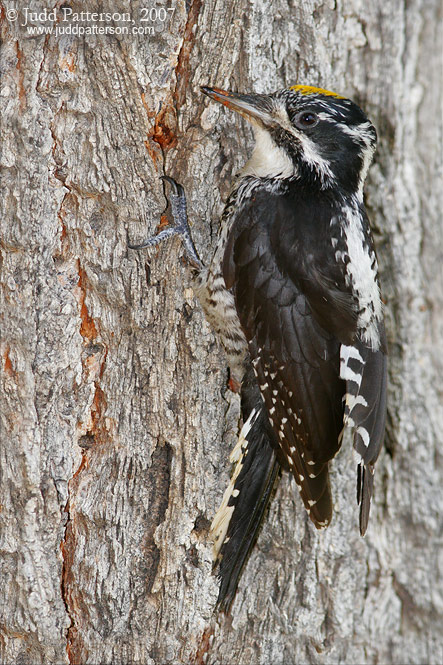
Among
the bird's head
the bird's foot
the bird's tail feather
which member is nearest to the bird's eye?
the bird's head

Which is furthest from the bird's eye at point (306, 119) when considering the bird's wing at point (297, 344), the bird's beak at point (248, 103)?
the bird's wing at point (297, 344)

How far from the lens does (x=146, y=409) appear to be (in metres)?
2.29

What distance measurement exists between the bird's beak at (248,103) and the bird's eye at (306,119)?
0.11m

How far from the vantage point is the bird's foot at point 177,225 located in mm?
2252

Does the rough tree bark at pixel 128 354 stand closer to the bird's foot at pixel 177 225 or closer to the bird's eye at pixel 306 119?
the bird's foot at pixel 177 225

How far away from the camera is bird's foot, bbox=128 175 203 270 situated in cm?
225

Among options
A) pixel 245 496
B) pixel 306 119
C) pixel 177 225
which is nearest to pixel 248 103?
pixel 306 119

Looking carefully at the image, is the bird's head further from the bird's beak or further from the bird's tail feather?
the bird's tail feather

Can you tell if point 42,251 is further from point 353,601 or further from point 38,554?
point 353,601

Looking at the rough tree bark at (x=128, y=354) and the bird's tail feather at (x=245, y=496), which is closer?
the rough tree bark at (x=128, y=354)

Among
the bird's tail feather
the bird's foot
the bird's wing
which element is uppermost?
the bird's foot

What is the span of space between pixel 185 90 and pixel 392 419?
5.74 feet

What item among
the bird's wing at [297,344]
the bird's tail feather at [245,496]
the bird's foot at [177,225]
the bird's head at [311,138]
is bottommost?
the bird's tail feather at [245,496]

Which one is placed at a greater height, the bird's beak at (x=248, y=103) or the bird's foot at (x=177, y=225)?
the bird's beak at (x=248, y=103)
